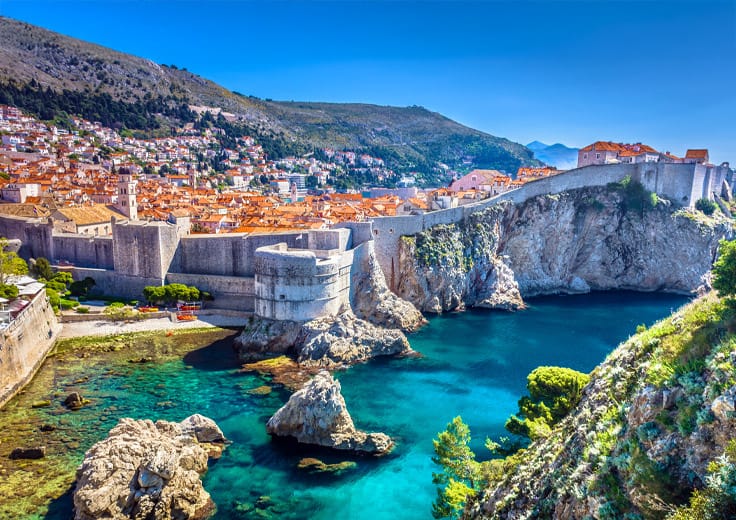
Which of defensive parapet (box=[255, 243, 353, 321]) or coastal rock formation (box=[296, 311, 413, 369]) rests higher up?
defensive parapet (box=[255, 243, 353, 321])

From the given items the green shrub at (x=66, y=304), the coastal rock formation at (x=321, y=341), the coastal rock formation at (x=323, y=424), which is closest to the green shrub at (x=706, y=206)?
the coastal rock formation at (x=321, y=341)

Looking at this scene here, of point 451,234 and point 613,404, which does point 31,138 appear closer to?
point 451,234

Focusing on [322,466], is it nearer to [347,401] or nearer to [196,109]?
[347,401]

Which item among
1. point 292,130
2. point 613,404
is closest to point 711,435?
point 613,404

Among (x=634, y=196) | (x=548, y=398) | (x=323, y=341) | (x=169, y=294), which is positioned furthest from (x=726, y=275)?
(x=634, y=196)

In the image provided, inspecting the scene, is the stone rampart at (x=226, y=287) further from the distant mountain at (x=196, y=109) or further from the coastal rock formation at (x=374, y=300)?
the distant mountain at (x=196, y=109)

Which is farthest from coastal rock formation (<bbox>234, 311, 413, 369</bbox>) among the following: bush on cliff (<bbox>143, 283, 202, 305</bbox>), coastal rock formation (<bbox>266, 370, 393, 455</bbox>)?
coastal rock formation (<bbox>266, 370, 393, 455</bbox>)

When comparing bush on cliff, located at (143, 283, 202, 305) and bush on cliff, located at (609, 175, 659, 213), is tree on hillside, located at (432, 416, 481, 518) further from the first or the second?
bush on cliff, located at (609, 175, 659, 213)
